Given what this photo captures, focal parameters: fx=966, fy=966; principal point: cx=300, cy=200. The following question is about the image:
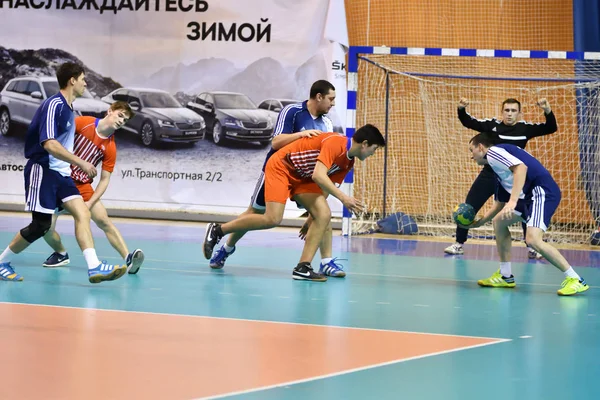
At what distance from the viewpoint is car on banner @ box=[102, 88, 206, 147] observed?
14.5m

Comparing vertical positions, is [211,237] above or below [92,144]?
below

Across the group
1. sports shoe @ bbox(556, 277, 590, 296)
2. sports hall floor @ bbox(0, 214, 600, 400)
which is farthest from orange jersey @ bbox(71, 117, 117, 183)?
sports shoe @ bbox(556, 277, 590, 296)

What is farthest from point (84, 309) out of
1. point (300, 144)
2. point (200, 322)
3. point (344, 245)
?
point (344, 245)

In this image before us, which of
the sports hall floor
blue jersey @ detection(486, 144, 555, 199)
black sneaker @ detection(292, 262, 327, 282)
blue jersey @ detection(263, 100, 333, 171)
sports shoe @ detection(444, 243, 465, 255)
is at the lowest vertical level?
the sports hall floor

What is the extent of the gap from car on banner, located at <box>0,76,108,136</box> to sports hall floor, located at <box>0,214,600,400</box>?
5.43 meters

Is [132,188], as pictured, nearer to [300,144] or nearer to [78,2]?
[78,2]

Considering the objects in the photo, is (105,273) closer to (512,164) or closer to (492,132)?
(512,164)

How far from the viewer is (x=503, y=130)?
10.2m

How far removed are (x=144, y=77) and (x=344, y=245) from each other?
189 inches

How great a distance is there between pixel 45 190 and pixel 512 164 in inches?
143

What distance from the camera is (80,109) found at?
1466cm

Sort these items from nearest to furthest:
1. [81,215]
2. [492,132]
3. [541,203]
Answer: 1. [81,215]
2. [541,203]
3. [492,132]

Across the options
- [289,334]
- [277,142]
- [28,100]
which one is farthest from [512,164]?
[28,100]

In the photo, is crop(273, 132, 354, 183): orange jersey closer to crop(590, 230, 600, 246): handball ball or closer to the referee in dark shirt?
the referee in dark shirt
